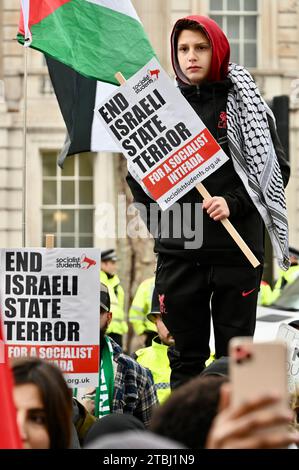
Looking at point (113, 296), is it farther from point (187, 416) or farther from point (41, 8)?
point (187, 416)

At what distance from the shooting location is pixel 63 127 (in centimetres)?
2316

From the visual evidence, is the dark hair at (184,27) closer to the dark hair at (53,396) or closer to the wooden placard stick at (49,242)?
the wooden placard stick at (49,242)

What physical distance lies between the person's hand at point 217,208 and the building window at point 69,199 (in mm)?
18224

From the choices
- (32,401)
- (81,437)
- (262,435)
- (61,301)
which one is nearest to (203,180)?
(61,301)

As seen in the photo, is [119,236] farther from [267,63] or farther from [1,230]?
[267,63]

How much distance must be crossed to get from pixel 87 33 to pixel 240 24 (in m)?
18.6

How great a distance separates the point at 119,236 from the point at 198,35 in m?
15.1

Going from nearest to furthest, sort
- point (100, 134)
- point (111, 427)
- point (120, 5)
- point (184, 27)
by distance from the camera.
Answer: point (111, 427) < point (184, 27) < point (120, 5) < point (100, 134)

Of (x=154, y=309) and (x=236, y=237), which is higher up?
(x=236, y=237)

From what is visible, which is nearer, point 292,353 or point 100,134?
point 292,353

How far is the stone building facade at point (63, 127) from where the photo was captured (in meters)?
23.3

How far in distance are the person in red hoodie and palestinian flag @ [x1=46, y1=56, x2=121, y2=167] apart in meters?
1.02

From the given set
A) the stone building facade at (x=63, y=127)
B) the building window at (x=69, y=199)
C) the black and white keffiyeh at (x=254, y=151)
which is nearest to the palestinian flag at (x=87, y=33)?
the black and white keffiyeh at (x=254, y=151)

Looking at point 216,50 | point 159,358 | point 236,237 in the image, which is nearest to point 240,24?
point 159,358
